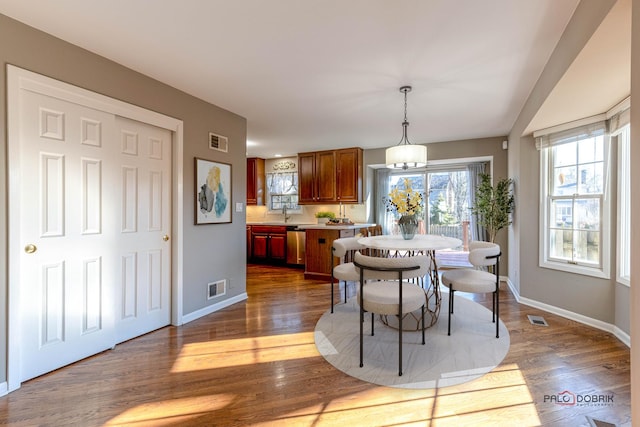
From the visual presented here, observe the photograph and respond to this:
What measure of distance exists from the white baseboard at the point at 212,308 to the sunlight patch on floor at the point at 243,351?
60cm

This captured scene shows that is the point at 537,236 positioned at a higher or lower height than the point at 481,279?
higher

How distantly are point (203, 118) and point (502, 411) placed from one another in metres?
3.63

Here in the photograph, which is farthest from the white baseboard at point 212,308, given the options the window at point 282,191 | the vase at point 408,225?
the window at point 282,191

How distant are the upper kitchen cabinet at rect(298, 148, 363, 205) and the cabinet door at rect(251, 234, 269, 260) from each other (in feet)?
3.61

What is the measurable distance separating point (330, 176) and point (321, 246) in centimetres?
154

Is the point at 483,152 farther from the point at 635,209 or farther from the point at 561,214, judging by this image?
the point at 635,209

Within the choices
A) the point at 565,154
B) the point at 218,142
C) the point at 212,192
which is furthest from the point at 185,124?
the point at 565,154

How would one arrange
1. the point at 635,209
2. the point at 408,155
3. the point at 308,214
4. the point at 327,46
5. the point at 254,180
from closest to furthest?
1. the point at 635,209
2. the point at 327,46
3. the point at 408,155
4. the point at 308,214
5. the point at 254,180

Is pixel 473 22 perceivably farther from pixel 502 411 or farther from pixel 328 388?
pixel 328 388

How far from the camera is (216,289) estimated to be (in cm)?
363

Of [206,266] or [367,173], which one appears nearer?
[206,266]

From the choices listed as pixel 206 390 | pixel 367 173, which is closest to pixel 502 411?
pixel 206 390

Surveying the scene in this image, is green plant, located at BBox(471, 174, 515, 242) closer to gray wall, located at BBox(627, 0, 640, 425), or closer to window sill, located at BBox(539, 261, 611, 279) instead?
window sill, located at BBox(539, 261, 611, 279)

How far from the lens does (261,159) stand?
23.2 ft
